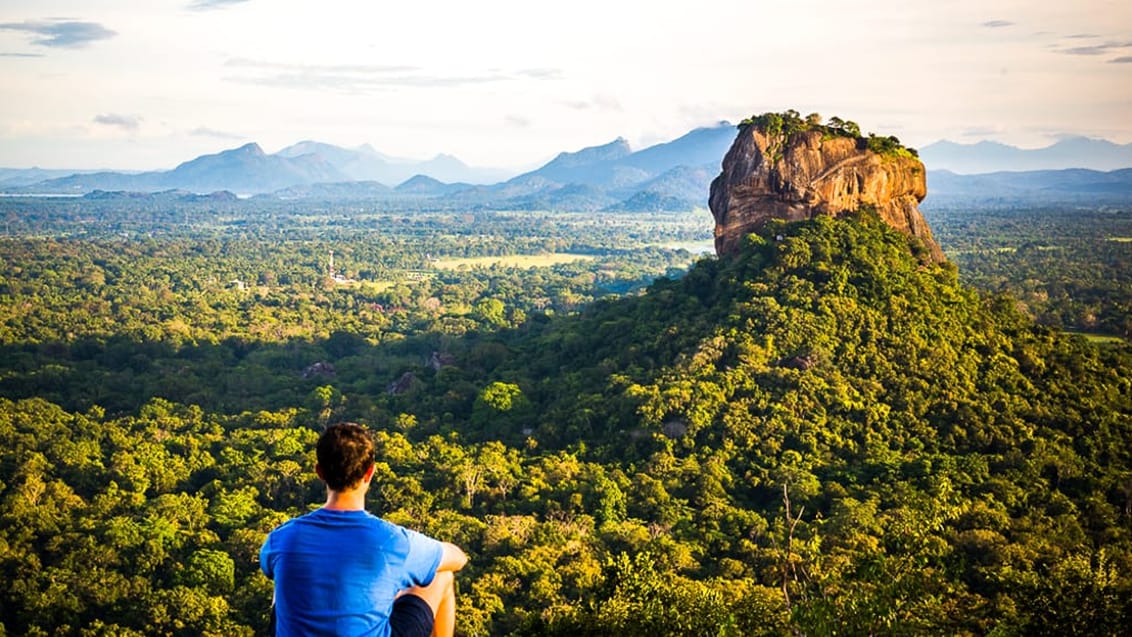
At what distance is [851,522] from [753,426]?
578 centimetres

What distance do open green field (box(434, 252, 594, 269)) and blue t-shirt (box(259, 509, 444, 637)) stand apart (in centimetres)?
8939

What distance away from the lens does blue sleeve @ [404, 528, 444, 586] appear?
3.65 meters

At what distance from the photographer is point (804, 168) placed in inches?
1208

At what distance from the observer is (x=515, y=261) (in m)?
100

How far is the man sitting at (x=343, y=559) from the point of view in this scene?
3.61 meters

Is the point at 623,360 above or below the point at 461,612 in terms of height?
above

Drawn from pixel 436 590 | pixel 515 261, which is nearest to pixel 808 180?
pixel 436 590

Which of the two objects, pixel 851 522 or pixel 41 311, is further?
pixel 41 311

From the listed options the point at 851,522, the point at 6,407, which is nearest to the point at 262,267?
the point at 6,407

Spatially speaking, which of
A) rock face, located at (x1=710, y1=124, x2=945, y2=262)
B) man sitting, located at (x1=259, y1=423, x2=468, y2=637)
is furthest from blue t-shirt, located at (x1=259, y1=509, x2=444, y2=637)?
rock face, located at (x1=710, y1=124, x2=945, y2=262)

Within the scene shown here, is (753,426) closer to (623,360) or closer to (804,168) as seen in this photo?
(623,360)

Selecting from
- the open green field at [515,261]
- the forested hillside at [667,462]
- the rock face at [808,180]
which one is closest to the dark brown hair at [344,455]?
the forested hillside at [667,462]

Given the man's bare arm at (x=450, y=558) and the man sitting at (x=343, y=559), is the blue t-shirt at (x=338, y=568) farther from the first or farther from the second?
the man's bare arm at (x=450, y=558)

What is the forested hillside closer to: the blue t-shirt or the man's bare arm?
the man's bare arm
